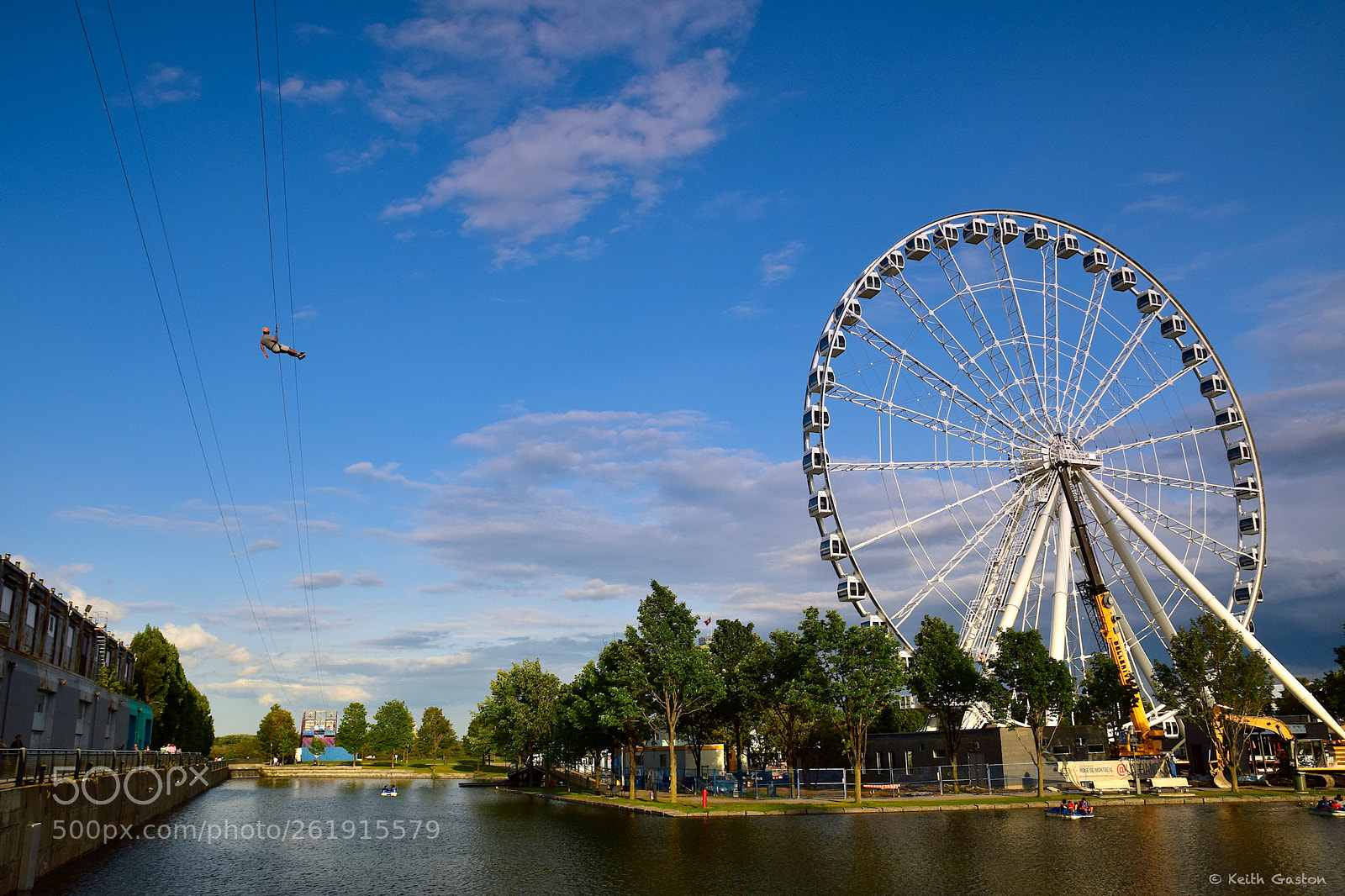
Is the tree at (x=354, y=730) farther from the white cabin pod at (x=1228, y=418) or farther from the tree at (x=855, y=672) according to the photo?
the white cabin pod at (x=1228, y=418)

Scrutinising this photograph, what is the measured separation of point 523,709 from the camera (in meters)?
99.4

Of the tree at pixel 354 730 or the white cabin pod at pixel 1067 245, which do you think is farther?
the tree at pixel 354 730

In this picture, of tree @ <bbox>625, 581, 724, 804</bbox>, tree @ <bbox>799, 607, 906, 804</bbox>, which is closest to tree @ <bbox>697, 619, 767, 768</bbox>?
tree @ <bbox>625, 581, 724, 804</bbox>

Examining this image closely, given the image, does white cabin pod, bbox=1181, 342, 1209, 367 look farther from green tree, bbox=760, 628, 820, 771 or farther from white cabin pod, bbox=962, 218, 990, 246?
green tree, bbox=760, 628, 820, 771

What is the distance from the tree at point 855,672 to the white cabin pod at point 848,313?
2319 centimetres

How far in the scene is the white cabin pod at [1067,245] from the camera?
237 ft

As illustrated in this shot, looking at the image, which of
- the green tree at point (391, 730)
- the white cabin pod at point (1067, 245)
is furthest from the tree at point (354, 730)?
the white cabin pod at point (1067, 245)

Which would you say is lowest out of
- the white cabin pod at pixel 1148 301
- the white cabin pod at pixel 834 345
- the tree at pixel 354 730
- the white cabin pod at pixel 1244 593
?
the tree at pixel 354 730

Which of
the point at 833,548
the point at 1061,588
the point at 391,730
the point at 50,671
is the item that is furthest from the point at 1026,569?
the point at 391,730

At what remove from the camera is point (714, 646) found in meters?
76.6

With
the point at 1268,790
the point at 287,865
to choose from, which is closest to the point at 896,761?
the point at 1268,790

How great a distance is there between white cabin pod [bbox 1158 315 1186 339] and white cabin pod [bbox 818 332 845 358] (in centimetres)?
2662

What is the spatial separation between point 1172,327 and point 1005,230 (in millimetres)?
15775

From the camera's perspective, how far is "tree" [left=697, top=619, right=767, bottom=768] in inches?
2837
